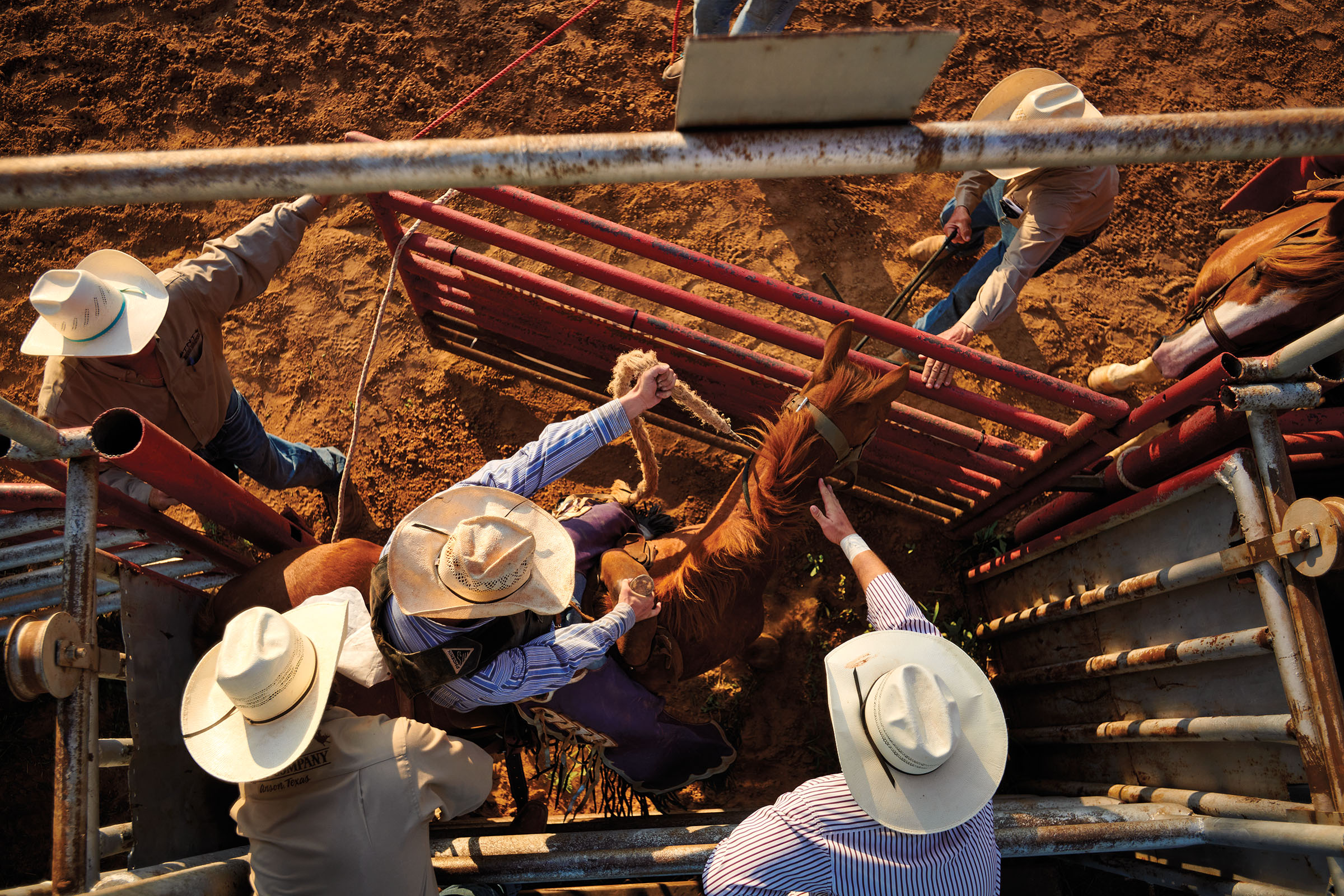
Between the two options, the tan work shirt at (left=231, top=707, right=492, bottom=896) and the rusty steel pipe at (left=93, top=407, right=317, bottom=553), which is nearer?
the tan work shirt at (left=231, top=707, right=492, bottom=896)

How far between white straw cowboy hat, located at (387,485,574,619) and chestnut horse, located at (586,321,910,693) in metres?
0.61

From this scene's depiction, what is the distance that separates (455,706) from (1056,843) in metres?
2.12

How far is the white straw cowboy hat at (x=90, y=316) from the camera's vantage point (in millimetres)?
2498

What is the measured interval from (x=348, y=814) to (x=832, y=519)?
191 cm

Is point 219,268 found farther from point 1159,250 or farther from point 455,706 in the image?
point 1159,250

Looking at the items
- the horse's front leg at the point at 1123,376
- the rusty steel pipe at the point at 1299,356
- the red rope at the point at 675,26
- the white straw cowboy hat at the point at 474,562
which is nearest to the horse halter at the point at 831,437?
the white straw cowboy hat at the point at 474,562

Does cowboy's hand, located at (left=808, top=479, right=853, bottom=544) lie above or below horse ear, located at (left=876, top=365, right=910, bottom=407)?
below

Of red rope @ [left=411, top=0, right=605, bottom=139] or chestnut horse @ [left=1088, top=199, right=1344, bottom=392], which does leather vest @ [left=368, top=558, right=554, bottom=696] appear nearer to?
red rope @ [left=411, top=0, right=605, bottom=139]

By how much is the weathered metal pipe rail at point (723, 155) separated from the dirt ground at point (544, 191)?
291cm

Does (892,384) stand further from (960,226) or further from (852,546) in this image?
(960,226)

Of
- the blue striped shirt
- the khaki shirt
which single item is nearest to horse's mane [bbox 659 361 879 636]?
the blue striped shirt

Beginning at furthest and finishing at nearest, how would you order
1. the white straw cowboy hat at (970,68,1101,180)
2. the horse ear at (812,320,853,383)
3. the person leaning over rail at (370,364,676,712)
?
the white straw cowboy hat at (970,68,1101,180), the horse ear at (812,320,853,383), the person leaning over rail at (370,364,676,712)

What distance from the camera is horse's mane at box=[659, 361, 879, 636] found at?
7.84ft

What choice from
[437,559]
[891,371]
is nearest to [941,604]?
[891,371]
